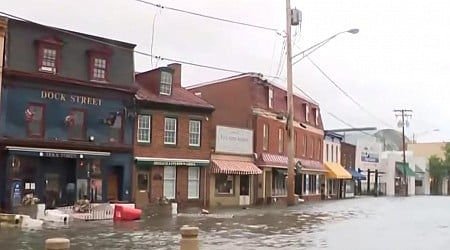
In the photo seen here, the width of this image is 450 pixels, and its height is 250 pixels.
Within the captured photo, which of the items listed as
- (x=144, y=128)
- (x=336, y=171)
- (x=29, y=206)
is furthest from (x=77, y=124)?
(x=336, y=171)

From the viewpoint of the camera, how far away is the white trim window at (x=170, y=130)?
129 feet

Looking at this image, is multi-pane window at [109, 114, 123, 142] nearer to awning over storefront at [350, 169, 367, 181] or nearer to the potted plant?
the potted plant

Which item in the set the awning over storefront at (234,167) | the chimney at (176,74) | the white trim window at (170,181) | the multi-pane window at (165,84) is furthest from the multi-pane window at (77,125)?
the awning over storefront at (234,167)

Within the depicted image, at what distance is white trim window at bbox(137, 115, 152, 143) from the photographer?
3788 cm

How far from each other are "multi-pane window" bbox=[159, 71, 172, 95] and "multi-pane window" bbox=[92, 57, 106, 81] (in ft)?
16.5

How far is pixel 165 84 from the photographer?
40438 mm

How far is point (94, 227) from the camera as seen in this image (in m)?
24.7

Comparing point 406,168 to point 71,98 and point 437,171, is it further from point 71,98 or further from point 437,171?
point 71,98

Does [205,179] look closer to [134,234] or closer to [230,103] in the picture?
[230,103]

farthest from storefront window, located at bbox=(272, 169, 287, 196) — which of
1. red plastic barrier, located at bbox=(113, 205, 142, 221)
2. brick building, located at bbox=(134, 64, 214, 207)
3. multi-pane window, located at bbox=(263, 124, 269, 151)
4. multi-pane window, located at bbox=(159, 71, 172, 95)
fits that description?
red plastic barrier, located at bbox=(113, 205, 142, 221)

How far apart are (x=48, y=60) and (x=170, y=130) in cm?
913

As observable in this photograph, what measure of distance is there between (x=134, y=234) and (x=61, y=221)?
705 centimetres

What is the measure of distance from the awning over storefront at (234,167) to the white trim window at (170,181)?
332cm

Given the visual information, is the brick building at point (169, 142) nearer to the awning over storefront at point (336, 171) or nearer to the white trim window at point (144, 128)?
the white trim window at point (144, 128)
